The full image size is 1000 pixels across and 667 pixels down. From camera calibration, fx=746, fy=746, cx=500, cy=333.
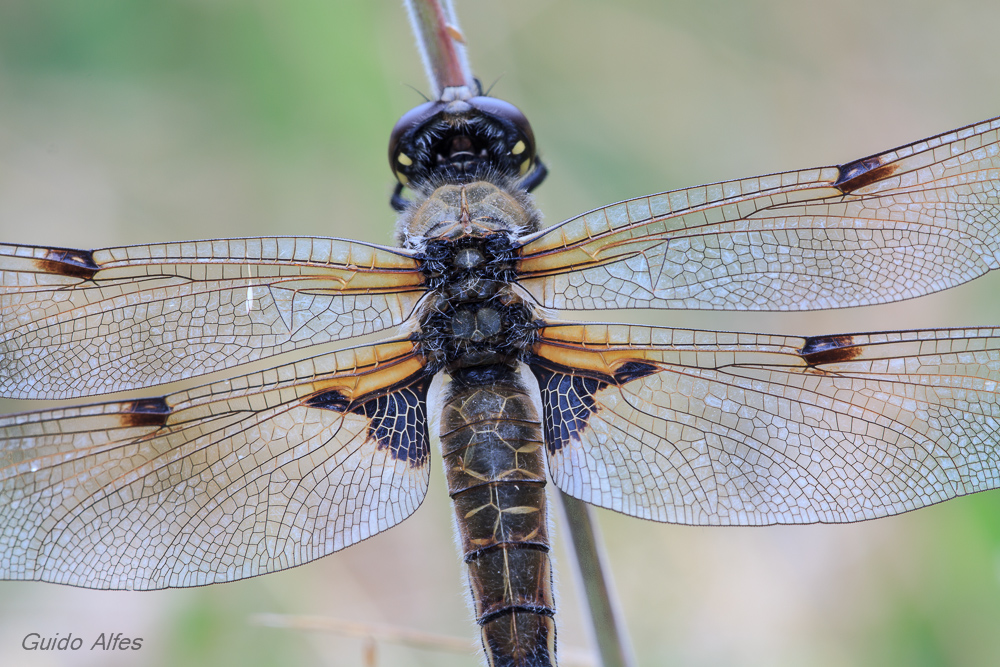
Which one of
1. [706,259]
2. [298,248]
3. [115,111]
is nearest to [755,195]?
[706,259]

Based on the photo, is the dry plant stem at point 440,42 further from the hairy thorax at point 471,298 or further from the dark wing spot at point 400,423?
the dark wing spot at point 400,423

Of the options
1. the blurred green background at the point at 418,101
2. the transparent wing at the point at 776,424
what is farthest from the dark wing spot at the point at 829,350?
the blurred green background at the point at 418,101

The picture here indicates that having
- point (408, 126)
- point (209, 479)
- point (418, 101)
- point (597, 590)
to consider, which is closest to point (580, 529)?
point (597, 590)

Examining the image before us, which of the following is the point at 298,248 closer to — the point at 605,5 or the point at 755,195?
the point at 755,195

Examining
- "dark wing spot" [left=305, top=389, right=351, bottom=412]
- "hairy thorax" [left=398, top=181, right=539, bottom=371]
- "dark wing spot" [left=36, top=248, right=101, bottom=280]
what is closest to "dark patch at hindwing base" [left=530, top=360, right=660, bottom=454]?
"hairy thorax" [left=398, top=181, right=539, bottom=371]

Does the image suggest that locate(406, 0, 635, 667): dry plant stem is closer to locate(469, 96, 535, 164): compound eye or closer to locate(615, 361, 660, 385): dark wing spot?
locate(469, 96, 535, 164): compound eye

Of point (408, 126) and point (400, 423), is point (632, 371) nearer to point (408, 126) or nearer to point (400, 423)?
point (400, 423)
